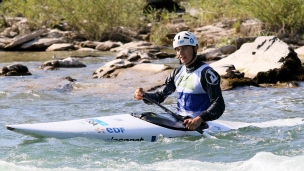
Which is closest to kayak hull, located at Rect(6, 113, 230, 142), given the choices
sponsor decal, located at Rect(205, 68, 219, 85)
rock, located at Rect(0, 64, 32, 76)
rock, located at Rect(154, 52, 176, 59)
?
sponsor decal, located at Rect(205, 68, 219, 85)

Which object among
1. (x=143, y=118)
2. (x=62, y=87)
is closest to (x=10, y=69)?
(x=62, y=87)

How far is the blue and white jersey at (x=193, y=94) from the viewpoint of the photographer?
6.30 m

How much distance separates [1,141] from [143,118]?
1.56 m

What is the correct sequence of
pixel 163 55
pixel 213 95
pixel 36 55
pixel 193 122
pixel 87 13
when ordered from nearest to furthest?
pixel 193 122
pixel 213 95
pixel 163 55
pixel 36 55
pixel 87 13

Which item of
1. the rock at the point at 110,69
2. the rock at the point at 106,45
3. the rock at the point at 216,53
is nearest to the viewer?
the rock at the point at 110,69

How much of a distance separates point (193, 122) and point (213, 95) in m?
0.34

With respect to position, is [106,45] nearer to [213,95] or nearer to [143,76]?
[143,76]

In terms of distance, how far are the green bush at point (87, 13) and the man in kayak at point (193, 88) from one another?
1453 cm

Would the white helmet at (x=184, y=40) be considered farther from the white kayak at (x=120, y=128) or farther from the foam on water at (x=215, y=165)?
the foam on water at (x=215, y=165)

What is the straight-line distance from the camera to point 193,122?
591 cm

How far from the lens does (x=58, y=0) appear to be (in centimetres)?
2173

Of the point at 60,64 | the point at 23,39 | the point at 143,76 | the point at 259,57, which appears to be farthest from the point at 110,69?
the point at 23,39

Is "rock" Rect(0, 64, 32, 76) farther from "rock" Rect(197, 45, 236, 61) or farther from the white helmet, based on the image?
the white helmet

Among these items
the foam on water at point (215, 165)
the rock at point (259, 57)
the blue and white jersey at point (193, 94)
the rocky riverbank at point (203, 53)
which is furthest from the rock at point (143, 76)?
the foam on water at point (215, 165)
